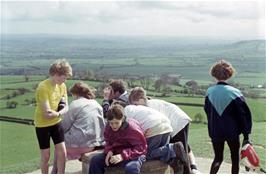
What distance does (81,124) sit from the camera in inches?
215

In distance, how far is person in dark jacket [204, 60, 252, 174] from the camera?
493cm

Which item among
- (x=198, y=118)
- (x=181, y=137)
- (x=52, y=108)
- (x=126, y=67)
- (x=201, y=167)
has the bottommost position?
(x=126, y=67)

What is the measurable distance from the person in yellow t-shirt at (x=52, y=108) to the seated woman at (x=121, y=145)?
2.07 ft

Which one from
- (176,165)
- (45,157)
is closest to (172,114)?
(176,165)

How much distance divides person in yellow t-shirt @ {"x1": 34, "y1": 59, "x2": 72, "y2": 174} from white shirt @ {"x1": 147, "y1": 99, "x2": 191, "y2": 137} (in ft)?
3.62

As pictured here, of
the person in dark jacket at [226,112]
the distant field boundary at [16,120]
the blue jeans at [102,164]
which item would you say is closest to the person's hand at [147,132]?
the blue jeans at [102,164]

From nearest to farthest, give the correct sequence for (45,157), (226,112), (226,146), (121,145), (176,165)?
(121,145)
(226,112)
(176,165)
(45,157)
(226,146)

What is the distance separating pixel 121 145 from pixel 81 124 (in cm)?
80

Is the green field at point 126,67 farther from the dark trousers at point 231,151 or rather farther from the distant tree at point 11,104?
the dark trousers at point 231,151

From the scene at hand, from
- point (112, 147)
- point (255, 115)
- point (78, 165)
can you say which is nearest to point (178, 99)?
point (255, 115)

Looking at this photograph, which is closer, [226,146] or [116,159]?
[116,159]

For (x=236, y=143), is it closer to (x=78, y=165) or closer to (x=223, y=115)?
(x=223, y=115)

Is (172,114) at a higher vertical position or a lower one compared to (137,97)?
lower

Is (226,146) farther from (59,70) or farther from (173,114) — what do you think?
(59,70)
